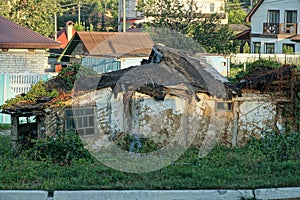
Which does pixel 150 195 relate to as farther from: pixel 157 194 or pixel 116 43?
pixel 116 43

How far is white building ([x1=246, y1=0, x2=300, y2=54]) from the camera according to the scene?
40.5 metres

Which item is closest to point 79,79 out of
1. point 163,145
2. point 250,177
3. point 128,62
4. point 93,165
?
point 163,145

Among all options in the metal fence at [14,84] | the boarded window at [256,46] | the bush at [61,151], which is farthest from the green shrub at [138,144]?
the boarded window at [256,46]

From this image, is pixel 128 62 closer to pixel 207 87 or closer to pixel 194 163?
pixel 207 87

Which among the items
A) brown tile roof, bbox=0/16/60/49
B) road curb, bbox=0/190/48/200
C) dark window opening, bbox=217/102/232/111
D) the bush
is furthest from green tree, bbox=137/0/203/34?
road curb, bbox=0/190/48/200

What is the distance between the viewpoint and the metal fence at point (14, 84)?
16.7 metres

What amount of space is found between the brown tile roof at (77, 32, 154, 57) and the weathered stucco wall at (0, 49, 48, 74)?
3272 mm

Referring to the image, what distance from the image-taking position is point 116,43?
2527 centimetres

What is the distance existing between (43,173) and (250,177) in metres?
2.71

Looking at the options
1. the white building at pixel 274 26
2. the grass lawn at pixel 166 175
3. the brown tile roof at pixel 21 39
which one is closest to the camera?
the grass lawn at pixel 166 175

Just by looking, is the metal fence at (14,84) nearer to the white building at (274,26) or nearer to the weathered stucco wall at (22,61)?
the weathered stucco wall at (22,61)

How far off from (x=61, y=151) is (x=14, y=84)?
814 centimetres

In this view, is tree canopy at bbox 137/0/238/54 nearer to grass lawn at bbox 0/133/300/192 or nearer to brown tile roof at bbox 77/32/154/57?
brown tile roof at bbox 77/32/154/57

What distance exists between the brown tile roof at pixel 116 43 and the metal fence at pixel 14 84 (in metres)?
6.69
